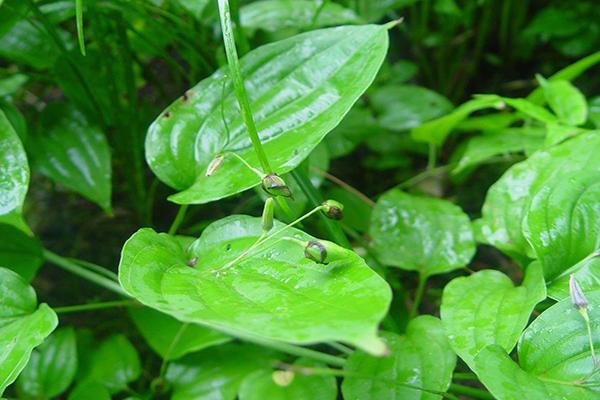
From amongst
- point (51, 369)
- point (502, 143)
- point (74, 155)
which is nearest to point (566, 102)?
point (502, 143)

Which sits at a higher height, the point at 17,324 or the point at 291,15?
the point at 291,15

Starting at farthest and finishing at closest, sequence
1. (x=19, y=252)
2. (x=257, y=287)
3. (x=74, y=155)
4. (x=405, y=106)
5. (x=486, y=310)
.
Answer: (x=405, y=106), (x=74, y=155), (x=19, y=252), (x=486, y=310), (x=257, y=287)

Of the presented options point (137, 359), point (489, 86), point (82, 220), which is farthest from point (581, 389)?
point (489, 86)

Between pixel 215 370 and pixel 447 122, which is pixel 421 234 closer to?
pixel 447 122

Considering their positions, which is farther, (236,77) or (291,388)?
(291,388)

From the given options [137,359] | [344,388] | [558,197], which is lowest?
[137,359]

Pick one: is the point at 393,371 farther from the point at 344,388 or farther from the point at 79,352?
the point at 79,352

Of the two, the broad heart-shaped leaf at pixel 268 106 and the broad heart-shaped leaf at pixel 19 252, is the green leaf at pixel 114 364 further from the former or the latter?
the broad heart-shaped leaf at pixel 268 106

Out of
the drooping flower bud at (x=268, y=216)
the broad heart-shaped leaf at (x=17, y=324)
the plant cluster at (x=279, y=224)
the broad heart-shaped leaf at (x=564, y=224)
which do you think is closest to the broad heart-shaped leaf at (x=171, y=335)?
the plant cluster at (x=279, y=224)
